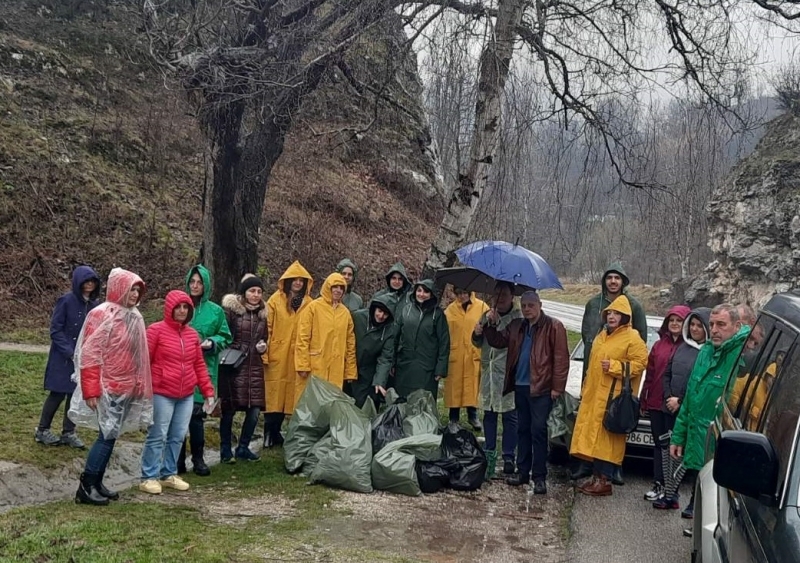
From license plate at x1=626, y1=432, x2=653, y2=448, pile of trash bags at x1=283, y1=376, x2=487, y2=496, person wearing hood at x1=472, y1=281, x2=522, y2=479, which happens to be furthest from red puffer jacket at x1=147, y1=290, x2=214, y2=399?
license plate at x1=626, y1=432, x2=653, y2=448

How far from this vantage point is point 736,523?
2846mm

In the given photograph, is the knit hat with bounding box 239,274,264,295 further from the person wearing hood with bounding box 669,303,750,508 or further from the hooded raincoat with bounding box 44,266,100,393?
the person wearing hood with bounding box 669,303,750,508

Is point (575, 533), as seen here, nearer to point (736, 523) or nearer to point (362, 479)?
point (362, 479)

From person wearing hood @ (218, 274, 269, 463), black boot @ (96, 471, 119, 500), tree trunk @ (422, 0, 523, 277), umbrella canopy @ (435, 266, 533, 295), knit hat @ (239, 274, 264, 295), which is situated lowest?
black boot @ (96, 471, 119, 500)

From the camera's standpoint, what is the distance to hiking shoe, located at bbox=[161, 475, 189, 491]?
20.0ft

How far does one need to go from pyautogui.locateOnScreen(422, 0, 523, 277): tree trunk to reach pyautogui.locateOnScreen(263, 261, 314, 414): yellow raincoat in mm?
1629

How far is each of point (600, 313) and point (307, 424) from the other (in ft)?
9.97

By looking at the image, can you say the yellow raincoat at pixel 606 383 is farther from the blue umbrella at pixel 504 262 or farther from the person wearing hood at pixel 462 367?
the person wearing hood at pixel 462 367

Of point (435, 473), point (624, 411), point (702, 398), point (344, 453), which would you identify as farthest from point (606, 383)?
point (344, 453)

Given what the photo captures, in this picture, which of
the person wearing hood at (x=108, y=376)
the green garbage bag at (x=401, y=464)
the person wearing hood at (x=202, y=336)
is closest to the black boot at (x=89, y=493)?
the person wearing hood at (x=108, y=376)

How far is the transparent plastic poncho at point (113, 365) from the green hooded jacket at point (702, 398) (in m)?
3.96

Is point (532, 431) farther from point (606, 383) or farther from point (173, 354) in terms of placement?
point (173, 354)

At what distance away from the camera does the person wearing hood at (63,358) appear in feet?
21.7

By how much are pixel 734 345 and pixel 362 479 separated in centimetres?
310
